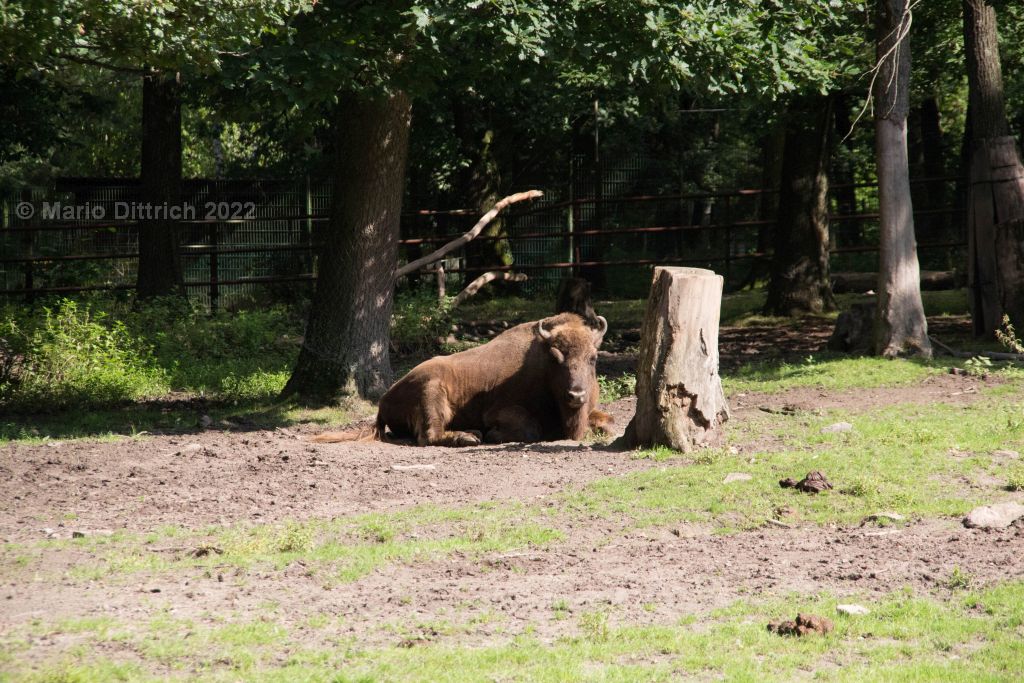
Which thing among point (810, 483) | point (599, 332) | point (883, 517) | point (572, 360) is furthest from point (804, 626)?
point (599, 332)

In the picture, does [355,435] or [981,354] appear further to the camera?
[981,354]

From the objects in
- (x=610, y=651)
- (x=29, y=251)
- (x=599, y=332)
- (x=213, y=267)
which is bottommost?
(x=610, y=651)

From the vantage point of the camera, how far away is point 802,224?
17.7 metres

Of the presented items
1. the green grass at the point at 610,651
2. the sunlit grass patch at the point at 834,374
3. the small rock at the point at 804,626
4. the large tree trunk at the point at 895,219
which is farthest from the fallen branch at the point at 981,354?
the small rock at the point at 804,626

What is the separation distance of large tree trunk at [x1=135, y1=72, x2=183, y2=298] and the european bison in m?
7.92

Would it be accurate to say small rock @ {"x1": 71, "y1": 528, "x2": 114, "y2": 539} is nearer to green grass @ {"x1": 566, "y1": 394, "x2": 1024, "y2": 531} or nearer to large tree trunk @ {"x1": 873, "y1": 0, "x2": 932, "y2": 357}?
green grass @ {"x1": 566, "y1": 394, "x2": 1024, "y2": 531}

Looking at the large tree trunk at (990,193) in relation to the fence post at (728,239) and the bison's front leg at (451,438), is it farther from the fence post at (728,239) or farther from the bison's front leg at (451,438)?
the bison's front leg at (451,438)

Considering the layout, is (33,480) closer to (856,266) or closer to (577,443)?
(577,443)

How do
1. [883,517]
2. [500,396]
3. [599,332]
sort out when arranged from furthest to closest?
[500,396] < [599,332] < [883,517]

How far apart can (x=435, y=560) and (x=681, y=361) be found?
2.98m

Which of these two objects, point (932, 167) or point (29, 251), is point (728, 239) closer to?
point (932, 167)

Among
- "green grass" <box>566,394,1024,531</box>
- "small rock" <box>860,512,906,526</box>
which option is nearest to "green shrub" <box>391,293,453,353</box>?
"green grass" <box>566,394,1024,531</box>

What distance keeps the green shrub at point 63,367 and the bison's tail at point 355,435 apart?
3592 millimetres

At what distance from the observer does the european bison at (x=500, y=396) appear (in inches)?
391
